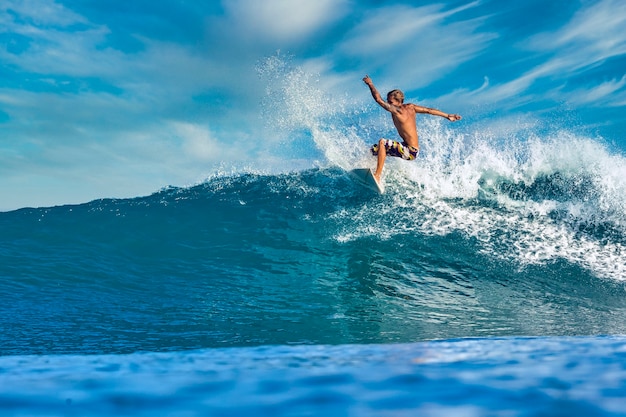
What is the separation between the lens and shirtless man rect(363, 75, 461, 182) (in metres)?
8.66

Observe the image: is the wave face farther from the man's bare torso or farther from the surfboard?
the man's bare torso

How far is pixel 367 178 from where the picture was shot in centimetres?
941

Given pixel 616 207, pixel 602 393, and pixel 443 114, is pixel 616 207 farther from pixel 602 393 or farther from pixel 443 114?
pixel 602 393

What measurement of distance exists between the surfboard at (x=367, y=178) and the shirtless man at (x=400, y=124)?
24 centimetres

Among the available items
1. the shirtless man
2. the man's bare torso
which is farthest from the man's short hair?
the man's bare torso

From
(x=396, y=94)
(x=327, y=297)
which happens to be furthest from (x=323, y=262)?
(x=396, y=94)

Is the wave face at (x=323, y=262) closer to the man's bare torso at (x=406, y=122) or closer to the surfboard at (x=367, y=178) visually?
the surfboard at (x=367, y=178)

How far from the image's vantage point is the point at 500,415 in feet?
1.77

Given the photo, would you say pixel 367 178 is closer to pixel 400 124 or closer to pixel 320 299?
pixel 400 124

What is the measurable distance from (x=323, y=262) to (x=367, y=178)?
302 centimetres

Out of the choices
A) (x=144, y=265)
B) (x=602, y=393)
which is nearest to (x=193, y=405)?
(x=602, y=393)

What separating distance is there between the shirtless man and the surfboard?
0.77ft

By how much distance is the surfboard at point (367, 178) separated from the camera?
925cm

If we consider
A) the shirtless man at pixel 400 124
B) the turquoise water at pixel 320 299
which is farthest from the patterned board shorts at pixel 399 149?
the turquoise water at pixel 320 299
